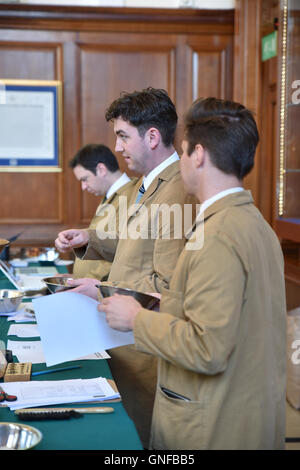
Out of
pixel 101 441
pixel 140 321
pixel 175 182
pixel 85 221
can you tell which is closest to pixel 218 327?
pixel 140 321

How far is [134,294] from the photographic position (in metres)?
1.65

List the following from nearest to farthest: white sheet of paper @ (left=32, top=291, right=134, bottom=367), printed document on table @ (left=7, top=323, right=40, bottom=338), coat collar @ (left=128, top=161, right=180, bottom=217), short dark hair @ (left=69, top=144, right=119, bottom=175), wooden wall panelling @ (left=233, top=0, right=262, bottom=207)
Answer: white sheet of paper @ (left=32, top=291, right=134, bottom=367) < coat collar @ (left=128, top=161, right=180, bottom=217) < printed document on table @ (left=7, top=323, right=40, bottom=338) < short dark hair @ (left=69, top=144, right=119, bottom=175) < wooden wall panelling @ (left=233, top=0, right=262, bottom=207)

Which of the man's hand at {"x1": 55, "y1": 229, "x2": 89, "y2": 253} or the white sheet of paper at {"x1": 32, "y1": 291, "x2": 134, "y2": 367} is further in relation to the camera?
the man's hand at {"x1": 55, "y1": 229, "x2": 89, "y2": 253}

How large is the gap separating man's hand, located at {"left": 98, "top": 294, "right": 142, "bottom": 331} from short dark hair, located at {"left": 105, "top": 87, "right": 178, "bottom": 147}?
3.05 feet

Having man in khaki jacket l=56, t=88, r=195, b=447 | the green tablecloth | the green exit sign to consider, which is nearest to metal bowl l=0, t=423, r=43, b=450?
the green tablecloth

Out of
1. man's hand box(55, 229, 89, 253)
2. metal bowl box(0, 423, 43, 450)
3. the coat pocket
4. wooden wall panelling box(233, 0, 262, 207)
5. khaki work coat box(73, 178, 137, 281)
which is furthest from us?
wooden wall panelling box(233, 0, 262, 207)

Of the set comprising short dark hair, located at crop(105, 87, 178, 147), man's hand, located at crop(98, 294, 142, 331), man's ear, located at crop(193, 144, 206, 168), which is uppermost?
short dark hair, located at crop(105, 87, 178, 147)

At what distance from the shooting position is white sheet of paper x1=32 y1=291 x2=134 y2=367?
1694mm

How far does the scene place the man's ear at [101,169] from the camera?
3.97 metres

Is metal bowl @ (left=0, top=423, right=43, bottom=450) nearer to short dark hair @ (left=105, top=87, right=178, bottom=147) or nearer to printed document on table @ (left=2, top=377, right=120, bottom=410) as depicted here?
printed document on table @ (left=2, top=377, right=120, bottom=410)

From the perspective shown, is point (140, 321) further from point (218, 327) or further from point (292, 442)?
point (292, 442)

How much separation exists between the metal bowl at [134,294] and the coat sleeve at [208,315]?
0.28 meters

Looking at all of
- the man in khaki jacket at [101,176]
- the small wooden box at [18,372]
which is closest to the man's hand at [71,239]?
the man in khaki jacket at [101,176]

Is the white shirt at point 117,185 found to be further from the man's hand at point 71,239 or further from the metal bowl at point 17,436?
the metal bowl at point 17,436
